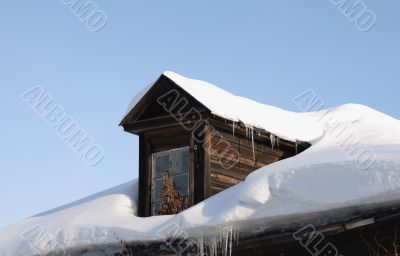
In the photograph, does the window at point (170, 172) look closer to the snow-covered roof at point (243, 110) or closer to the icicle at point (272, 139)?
the snow-covered roof at point (243, 110)

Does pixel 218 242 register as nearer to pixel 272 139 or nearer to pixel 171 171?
pixel 171 171

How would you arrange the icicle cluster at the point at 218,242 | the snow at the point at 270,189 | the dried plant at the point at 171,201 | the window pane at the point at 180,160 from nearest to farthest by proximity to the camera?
the snow at the point at 270,189
the icicle cluster at the point at 218,242
the dried plant at the point at 171,201
the window pane at the point at 180,160

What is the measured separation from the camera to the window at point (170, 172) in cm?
1104

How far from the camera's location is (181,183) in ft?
36.3

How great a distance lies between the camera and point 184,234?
9.16 m

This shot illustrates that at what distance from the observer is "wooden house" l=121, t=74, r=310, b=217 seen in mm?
10969

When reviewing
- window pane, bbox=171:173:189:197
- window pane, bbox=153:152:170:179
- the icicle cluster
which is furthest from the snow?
window pane, bbox=171:173:189:197

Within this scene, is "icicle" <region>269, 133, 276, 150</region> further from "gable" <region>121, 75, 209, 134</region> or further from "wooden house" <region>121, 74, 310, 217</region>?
"gable" <region>121, 75, 209, 134</region>

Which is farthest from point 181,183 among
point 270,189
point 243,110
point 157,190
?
point 270,189

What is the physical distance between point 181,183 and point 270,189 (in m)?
2.52

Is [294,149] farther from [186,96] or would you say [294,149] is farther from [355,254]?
[355,254]

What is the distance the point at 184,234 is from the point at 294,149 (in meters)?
3.65

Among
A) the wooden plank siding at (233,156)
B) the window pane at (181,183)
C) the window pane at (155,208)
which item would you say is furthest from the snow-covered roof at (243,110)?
the window pane at (155,208)

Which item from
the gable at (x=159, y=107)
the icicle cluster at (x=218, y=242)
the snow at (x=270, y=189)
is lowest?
the icicle cluster at (x=218, y=242)
